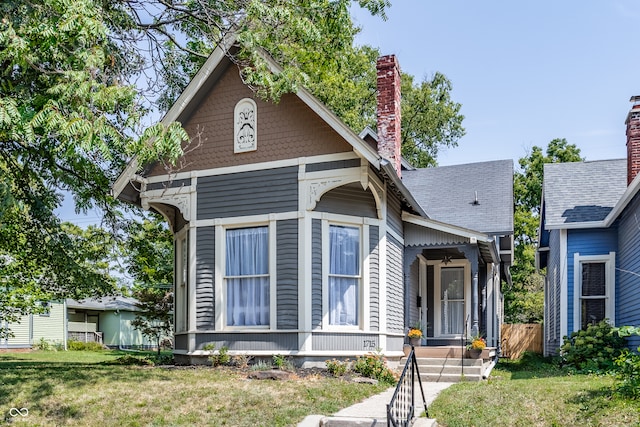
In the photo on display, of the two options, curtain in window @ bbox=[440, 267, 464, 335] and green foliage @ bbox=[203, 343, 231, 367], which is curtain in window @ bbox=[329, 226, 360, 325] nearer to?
green foliage @ bbox=[203, 343, 231, 367]

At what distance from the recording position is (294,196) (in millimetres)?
12477

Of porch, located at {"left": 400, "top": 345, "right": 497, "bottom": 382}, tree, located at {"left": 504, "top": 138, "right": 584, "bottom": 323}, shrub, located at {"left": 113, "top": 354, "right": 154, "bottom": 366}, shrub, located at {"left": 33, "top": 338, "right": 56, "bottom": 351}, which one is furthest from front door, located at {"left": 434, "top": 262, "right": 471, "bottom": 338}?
shrub, located at {"left": 33, "top": 338, "right": 56, "bottom": 351}

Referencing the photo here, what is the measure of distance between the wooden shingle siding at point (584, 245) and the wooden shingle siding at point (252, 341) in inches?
294

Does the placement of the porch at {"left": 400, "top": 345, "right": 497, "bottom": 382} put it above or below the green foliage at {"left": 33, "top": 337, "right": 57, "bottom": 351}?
above

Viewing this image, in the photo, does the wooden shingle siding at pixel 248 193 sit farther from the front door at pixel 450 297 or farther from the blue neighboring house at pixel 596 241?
the blue neighboring house at pixel 596 241

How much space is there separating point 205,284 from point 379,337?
A: 348 centimetres

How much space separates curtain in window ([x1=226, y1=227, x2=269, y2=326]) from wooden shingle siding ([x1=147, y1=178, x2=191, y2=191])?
4.65 ft

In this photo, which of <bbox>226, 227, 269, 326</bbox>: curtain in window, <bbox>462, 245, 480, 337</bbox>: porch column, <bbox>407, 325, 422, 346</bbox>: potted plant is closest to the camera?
<bbox>226, 227, 269, 326</bbox>: curtain in window

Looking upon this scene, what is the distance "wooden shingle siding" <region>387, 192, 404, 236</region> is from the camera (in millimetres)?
13485

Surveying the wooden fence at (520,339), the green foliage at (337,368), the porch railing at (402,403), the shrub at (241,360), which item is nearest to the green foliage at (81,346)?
the wooden fence at (520,339)

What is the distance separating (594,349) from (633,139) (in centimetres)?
470

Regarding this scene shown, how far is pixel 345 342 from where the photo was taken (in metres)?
12.3

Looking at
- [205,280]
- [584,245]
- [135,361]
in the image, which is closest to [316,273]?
[205,280]

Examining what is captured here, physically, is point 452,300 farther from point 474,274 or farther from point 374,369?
point 374,369
